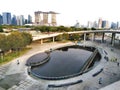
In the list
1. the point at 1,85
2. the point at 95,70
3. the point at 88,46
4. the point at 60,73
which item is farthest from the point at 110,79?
the point at 88,46

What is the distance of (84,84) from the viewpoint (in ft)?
69.8

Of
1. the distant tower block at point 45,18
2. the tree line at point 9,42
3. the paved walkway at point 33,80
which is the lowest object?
the paved walkway at point 33,80

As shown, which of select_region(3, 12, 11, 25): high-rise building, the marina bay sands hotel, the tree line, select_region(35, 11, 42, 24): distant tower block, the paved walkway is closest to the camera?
the paved walkway

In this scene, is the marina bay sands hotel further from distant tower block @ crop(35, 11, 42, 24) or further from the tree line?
the tree line

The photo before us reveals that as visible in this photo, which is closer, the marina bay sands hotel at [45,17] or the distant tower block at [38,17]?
the distant tower block at [38,17]

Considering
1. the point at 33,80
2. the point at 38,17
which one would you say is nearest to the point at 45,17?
the point at 38,17

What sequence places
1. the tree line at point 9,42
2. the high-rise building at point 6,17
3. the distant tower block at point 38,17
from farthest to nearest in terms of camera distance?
the high-rise building at point 6,17 < the distant tower block at point 38,17 < the tree line at point 9,42

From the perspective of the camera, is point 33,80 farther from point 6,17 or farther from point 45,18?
point 6,17

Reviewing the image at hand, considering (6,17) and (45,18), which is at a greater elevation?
(6,17)

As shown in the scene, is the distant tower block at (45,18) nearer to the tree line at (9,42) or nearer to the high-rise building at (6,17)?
the high-rise building at (6,17)

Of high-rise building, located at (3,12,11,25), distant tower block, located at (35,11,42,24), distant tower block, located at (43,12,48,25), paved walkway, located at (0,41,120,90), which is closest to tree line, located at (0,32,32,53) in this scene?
paved walkway, located at (0,41,120,90)

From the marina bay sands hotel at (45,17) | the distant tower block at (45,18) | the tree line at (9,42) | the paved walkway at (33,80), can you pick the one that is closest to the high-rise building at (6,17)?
the marina bay sands hotel at (45,17)

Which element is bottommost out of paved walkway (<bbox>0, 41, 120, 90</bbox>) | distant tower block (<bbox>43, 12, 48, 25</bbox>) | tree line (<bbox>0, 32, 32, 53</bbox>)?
paved walkway (<bbox>0, 41, 120, 90</bbox>)

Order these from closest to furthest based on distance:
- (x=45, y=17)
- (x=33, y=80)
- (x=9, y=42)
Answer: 1. (x=33, y=80)
2. (x=9, y=42)
3. (x=45, y=17)
